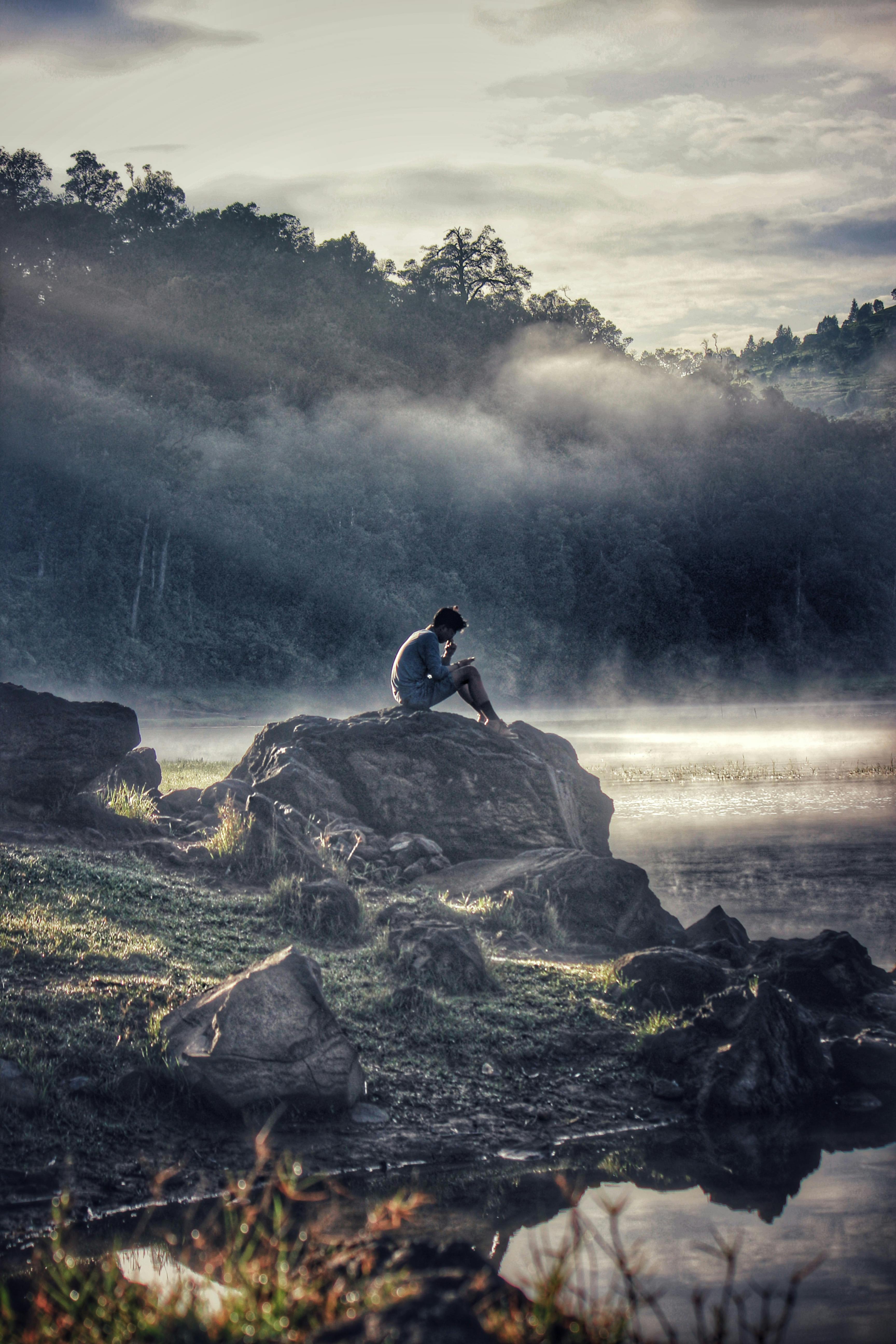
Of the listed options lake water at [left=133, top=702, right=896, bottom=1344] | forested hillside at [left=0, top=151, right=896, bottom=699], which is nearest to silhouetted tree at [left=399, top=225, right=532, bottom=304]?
forested hillside at [left=0, top=151, right=896, bottom=699]

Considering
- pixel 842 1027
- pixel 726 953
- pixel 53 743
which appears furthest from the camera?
pixel 53 743

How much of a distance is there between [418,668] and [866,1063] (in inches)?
281

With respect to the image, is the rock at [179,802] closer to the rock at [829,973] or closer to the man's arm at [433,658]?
the man's arm at [433,658]

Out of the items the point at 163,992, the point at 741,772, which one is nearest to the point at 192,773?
the point at 741,772

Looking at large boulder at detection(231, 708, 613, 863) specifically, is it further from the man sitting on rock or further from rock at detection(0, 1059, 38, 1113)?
rock at detection(0, 1059, 38, 1113)

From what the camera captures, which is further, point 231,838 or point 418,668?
point 418,668

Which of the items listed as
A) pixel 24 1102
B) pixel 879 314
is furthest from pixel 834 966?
pixel 879 314

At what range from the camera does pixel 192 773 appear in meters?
20.8

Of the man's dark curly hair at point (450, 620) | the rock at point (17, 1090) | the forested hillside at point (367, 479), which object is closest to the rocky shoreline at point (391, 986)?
the rock at point (17, 1090)

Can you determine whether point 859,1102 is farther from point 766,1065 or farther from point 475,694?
point 475,694

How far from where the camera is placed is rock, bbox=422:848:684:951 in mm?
10492

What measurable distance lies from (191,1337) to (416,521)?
2505 inches

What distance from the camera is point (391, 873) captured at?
11.4 meters

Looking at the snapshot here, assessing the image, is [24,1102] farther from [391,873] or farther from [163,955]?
[391,873]
